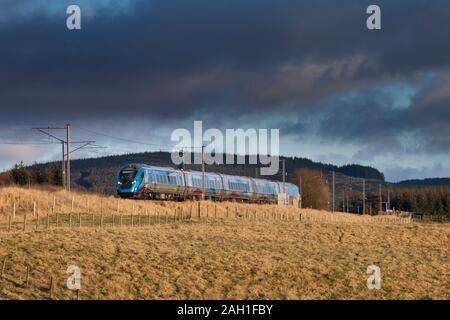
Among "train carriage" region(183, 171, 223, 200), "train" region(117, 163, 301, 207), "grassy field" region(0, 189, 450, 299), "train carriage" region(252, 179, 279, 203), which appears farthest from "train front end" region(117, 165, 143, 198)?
"train carriage" region(252, 179, 279, 203)

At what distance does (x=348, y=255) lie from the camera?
129 feet

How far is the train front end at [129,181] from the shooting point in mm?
64938

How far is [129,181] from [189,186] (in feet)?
28.3

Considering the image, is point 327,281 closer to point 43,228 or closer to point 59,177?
point 43,228

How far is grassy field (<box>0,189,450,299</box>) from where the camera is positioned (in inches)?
1093

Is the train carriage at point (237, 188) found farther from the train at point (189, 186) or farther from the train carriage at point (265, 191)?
the train carriage at point (265, 191)

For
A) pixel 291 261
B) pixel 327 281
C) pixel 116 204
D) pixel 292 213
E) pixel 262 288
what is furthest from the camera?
pixel 292 213

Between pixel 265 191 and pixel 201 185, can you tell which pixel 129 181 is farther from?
pixel 265 191

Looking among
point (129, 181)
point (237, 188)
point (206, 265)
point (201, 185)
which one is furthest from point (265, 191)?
point (206, 265)

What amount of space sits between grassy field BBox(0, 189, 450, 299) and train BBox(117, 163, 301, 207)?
771 inches

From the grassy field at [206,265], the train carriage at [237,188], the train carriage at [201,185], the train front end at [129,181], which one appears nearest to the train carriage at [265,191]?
the train carriage at [237,188]

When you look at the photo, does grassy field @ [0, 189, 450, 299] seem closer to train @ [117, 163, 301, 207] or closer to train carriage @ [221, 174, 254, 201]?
train @ [117, 163, 301, 207]
